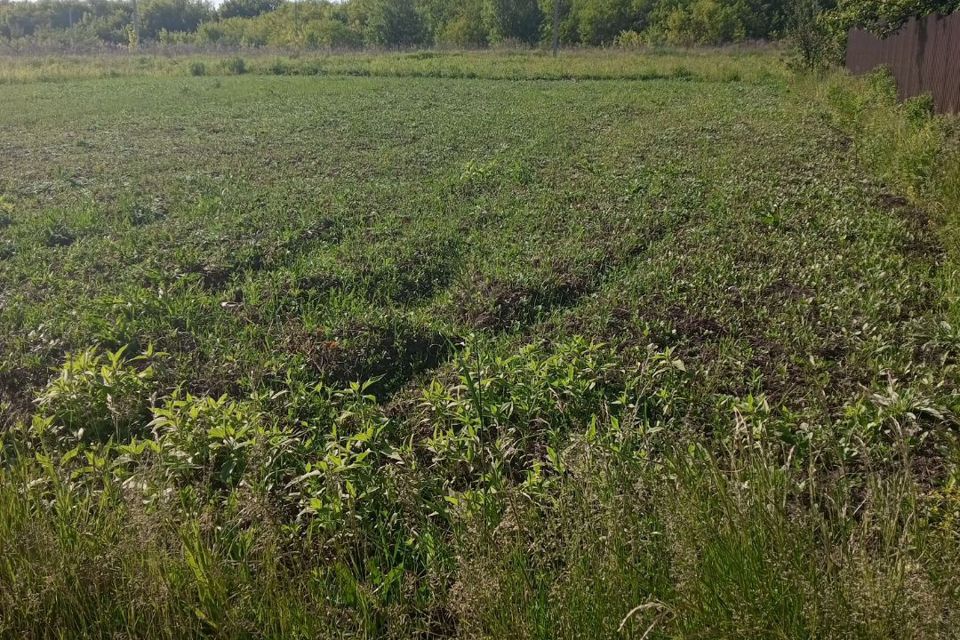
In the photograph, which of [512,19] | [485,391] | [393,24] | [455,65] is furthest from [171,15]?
[485,391]

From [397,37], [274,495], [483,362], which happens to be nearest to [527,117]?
[483,362]

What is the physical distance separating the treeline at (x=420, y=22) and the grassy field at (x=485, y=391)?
65.5ft

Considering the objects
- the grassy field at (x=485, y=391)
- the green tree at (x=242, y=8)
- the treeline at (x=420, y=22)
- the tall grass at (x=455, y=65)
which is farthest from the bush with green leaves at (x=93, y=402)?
the green tree at (x=242, y=8)

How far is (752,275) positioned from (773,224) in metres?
1.54

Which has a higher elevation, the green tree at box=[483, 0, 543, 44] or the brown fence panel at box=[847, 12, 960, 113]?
the green tree at box=[483, 0, 543, 44]

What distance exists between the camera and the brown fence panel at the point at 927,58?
1111 cm

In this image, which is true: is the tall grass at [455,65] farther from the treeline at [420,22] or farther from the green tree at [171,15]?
the green tree at [171,15]

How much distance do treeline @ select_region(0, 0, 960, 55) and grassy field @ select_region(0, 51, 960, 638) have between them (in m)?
20.0

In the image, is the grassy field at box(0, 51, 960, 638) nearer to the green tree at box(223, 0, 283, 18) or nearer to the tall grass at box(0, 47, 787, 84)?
the tall grass at box(0, 47, 787, 84)

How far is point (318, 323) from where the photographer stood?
4.97 metres

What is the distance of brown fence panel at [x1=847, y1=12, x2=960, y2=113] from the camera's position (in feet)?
36.4

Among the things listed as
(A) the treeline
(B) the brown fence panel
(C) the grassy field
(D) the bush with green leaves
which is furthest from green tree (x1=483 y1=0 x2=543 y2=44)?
(D) the bush with green leaves

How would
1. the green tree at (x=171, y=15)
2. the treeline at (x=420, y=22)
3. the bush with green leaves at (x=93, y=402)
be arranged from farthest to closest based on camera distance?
the green tree at (x=171, y=15), the treeline at (x=420, y=22), the bush with green leaves at (x=93, y=402)

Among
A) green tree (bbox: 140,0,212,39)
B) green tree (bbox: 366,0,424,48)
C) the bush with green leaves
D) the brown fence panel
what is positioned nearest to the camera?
the bush with green leaves
